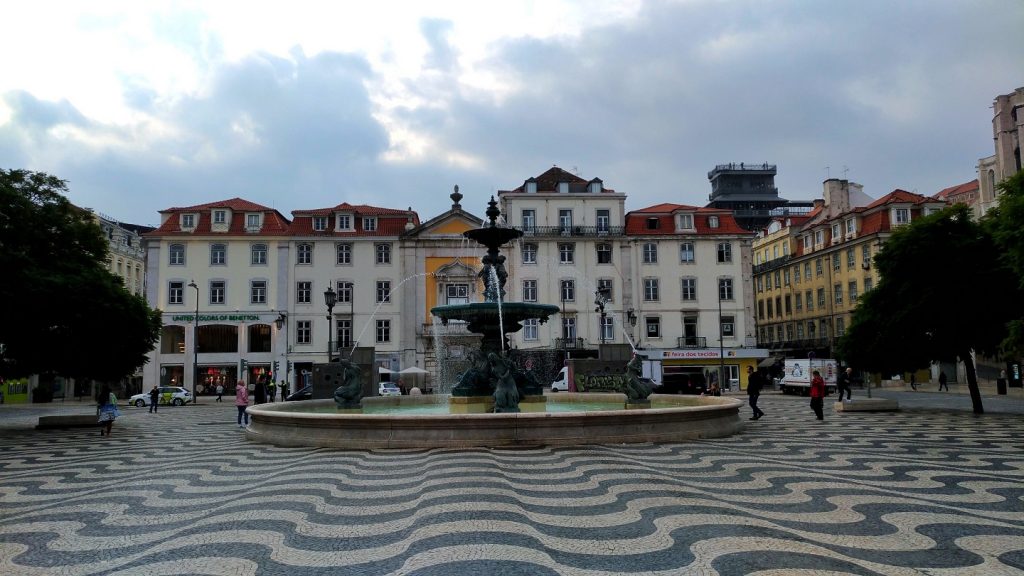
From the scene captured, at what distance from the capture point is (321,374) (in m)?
28.5

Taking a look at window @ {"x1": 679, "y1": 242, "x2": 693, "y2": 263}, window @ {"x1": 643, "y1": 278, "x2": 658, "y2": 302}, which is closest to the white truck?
window @ {"x1": 643, "y1": 278, "x2": 658, "y2": 302}

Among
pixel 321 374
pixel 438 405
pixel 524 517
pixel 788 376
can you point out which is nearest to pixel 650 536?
pixel 524 517

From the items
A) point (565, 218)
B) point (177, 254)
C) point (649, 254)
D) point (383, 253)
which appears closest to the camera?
point (177, 254)

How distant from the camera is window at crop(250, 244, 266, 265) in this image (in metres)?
45.7

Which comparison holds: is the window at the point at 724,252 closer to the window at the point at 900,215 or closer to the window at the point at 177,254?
the window at the point at 900,215

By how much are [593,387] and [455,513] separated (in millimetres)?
24051

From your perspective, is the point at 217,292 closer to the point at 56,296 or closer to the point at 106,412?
the point at 56,296

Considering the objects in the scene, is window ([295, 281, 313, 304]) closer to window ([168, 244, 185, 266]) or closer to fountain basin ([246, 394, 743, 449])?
window ([168, 244, 185, 266])

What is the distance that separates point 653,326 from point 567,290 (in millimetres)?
6391

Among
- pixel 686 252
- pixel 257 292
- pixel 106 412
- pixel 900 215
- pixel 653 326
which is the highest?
pixel 900 215

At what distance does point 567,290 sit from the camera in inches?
1834

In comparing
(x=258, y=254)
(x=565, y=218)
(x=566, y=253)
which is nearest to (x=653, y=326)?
(x=566, y=253)

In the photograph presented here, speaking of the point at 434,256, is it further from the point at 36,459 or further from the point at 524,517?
the point at 524,517

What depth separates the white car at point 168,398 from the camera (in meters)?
36.6
